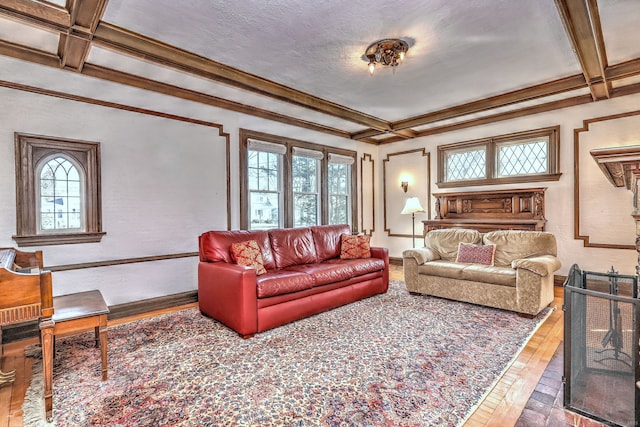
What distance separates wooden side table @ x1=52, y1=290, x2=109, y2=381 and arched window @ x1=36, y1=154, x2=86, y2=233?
1.25 metres

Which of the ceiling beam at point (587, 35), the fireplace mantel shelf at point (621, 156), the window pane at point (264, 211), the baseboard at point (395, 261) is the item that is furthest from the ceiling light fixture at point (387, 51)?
the baseboard at point (395, 261)

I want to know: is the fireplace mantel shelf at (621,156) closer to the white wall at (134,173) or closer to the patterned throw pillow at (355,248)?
the patterned throw pillow at (355,248)

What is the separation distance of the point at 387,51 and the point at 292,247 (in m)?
2.41

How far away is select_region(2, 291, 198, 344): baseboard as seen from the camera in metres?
2.88

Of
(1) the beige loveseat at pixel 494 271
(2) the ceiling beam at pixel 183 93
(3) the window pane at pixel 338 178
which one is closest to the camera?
(2) the ceiling beam at pixel 183 93

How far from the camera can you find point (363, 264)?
399 centimetres

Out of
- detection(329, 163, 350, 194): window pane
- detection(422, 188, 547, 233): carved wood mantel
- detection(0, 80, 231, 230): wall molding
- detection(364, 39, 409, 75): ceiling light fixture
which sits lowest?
detection(422, 188, 547, 233): carved wood mantel

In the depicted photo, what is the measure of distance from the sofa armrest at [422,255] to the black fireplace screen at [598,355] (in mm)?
2184

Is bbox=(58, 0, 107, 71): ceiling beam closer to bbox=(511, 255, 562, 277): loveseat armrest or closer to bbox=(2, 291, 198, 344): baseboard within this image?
bbox=(2, 291, 198, 344): baseboard

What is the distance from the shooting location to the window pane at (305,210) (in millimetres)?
5531

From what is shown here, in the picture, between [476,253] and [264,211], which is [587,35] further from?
[264,211]

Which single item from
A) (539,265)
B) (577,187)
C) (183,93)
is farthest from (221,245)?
(577,187)

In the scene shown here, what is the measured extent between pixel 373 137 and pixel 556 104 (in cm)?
299

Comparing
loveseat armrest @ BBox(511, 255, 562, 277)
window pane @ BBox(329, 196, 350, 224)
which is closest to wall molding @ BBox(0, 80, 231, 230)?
window pane @ BBox(329, 196, 350, 224)
